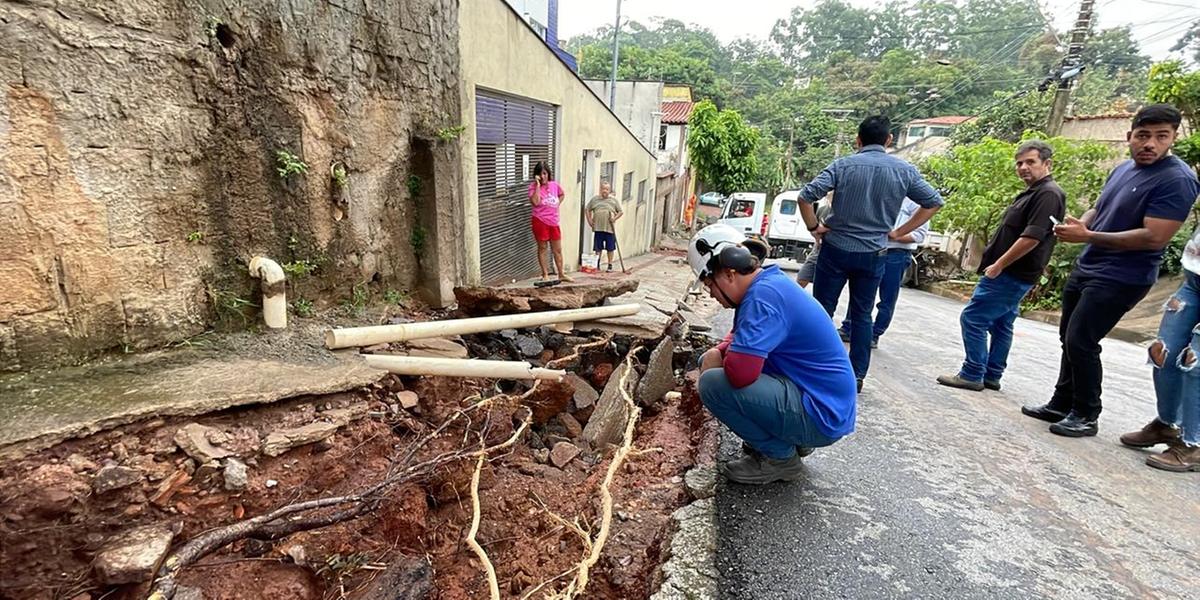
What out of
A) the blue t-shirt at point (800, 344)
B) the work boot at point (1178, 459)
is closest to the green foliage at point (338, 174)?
the blue t-shirt at point (800, 344)

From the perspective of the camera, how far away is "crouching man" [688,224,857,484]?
2.26 meters

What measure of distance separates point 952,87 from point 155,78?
4655cm

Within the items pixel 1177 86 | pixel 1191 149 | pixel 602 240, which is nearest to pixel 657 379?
pixel 602 240

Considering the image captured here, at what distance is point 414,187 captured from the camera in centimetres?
449

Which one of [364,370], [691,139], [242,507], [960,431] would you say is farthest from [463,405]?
[691,139]

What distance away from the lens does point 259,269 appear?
3318mm

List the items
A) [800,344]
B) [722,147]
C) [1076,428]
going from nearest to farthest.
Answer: [800,344] → [1076,428] → [722,147]

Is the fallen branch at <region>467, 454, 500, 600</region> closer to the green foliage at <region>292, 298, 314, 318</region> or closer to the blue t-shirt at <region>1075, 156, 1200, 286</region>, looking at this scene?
the green foliage at <region>292, 298, 314, 318</region>

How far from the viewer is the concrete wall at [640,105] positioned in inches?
893

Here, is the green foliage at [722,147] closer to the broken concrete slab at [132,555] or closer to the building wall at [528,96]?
the building wall at [528,96]

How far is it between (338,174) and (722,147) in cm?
2120

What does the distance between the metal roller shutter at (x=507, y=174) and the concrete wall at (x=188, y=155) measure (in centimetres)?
194

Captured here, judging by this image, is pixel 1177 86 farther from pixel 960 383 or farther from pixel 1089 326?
pixel 1089 326

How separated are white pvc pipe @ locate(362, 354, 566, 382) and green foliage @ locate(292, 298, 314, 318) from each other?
31.4 inches
